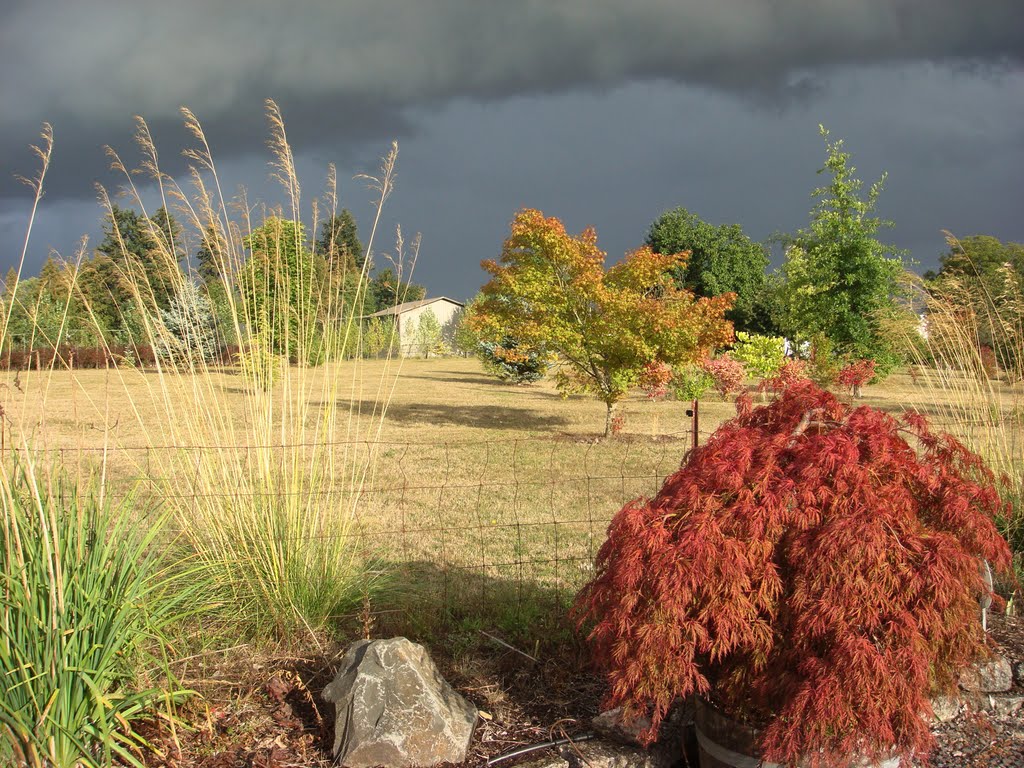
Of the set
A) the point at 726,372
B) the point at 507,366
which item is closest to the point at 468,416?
the point at 726,372

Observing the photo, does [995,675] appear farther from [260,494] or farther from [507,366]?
[507,366]

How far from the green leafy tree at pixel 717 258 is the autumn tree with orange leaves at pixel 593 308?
909 inches

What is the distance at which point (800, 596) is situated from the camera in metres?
2.39

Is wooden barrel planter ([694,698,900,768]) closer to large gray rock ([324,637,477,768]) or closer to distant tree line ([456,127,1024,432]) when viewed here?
large gray rock ([324,637,477,768])

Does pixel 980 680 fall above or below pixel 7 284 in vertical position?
below

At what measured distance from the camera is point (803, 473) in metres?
2.55

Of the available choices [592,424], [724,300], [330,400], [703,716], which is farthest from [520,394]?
[703,716]

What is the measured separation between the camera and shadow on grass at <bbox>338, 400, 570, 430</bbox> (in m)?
14.6

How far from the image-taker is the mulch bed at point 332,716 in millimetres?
2869

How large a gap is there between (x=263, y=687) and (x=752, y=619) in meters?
1.95

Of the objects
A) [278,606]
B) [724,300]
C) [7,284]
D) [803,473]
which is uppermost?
[724,300]

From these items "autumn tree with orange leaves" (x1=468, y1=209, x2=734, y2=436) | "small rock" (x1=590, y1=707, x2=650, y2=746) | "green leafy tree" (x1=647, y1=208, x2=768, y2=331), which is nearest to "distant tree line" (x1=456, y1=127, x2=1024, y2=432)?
"autumn tree with orange leaves" (x1=468, y1=209, x2=734, y2=436)

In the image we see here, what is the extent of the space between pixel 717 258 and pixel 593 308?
79.8ft

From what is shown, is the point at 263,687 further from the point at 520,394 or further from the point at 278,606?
the point at 520,394
